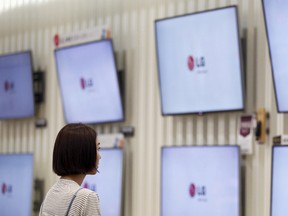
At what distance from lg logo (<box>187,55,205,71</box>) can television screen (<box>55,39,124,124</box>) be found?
2.44 feet

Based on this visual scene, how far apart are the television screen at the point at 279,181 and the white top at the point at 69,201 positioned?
5.23 feet

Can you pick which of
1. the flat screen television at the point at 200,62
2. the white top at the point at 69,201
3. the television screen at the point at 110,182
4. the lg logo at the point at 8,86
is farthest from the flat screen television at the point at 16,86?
the white top at the point at 69,201

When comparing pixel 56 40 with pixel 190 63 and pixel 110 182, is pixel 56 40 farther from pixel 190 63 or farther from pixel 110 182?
pixel 190 63

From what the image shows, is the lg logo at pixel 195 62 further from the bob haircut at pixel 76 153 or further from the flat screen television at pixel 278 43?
the bob haircut at pixel 76 153

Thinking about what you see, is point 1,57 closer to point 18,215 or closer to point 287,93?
point 18,215

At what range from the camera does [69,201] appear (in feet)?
8.05

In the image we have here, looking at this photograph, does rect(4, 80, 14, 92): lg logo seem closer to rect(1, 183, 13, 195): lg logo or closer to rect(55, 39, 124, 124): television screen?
rect(55, 39, 124, 124): television screen

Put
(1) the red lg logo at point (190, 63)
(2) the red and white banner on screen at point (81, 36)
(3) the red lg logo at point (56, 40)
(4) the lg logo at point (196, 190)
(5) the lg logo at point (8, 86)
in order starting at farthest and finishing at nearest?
(5) the lg logo at point (8, 86)
(3) the red lg logo at point (56, 40)
(2) the red and white banner on screen at point (81, 36)
(1) the red lg logo at point (190, 63)
(4) the lg logo at point (196, 190)

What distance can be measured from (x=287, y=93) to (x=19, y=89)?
9.15 feet

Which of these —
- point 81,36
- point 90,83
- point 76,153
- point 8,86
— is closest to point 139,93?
point 90,83

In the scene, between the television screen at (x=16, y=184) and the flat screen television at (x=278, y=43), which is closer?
the flat screen television at (x=278, y=43)

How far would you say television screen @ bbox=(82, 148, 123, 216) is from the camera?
4750mm

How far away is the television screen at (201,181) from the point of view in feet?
13.3

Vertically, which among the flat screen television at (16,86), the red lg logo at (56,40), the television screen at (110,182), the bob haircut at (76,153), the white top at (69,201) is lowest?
the television screen at (110,182)
